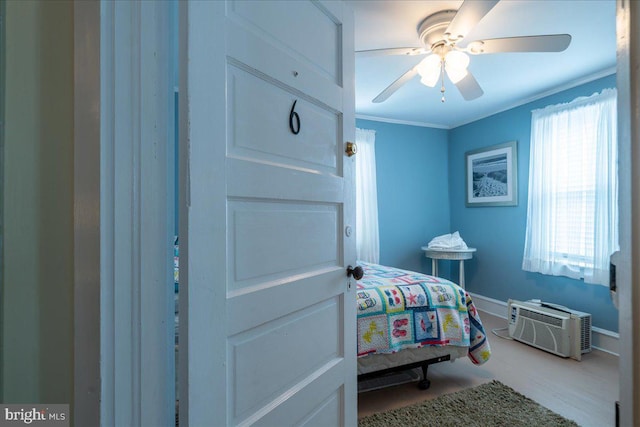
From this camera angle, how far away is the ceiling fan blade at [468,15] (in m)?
1.45

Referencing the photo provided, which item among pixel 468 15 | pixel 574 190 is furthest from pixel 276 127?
pixel 574 190

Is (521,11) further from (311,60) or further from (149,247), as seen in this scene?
(149,247)

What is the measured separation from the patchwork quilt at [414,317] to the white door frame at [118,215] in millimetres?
1503

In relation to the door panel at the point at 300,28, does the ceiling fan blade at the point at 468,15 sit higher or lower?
higher

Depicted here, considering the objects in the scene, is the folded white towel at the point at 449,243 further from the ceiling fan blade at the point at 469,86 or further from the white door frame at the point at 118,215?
the white door frame at the point at 118,215

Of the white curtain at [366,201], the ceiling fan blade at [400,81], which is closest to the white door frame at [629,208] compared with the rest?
the ceiling fan blade at [400,81]

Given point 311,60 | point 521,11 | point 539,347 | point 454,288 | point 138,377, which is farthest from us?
point 539,347

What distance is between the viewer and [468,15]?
1.56 metres

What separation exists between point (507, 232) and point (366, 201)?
166 cm

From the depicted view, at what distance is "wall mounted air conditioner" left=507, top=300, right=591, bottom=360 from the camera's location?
2.64 m

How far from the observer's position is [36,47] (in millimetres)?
633

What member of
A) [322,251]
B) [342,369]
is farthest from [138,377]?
[342,369]

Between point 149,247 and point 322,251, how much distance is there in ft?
2.03

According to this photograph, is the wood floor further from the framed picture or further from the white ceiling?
the white ceiling
